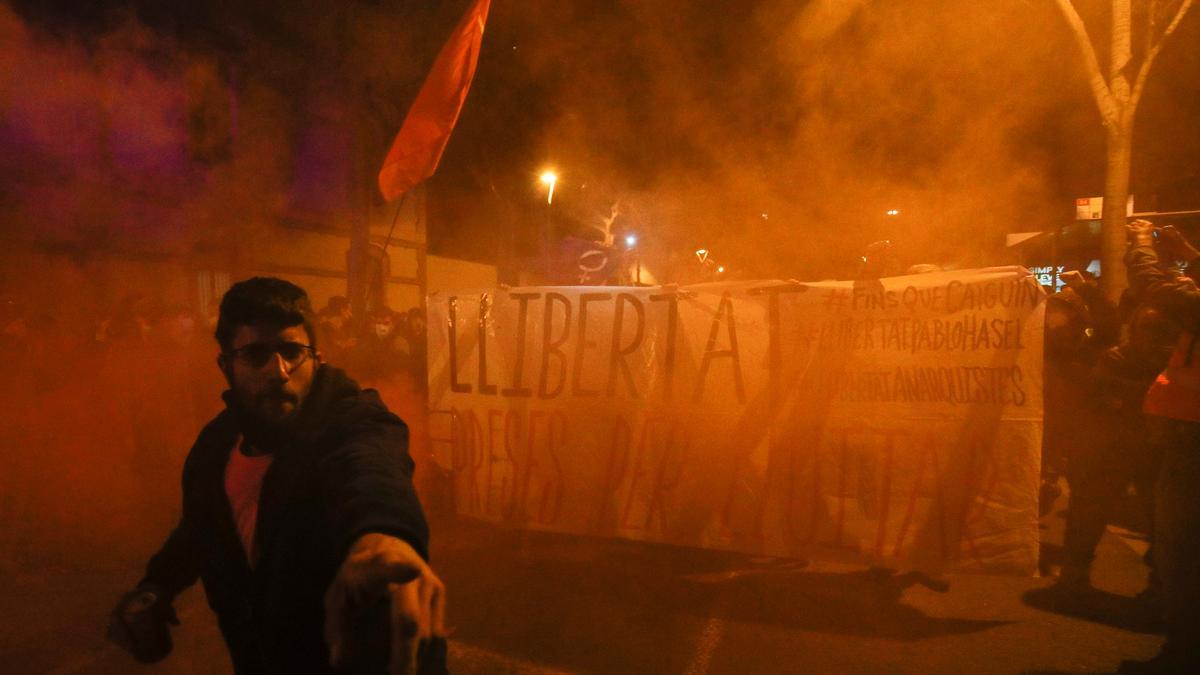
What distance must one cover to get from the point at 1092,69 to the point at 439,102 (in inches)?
228

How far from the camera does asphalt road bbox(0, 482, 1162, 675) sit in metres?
3.06

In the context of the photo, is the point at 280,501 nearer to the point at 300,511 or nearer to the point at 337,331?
the point at 300,511

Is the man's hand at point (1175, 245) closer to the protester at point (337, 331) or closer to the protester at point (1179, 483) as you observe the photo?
the protester at point (1179, 483)

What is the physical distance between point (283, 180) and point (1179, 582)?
34.3 feet

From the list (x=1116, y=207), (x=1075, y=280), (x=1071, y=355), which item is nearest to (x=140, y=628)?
(x=1071, y=355)

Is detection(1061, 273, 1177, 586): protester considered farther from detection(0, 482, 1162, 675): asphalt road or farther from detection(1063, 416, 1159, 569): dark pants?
detection(0, 482, 1162, 675): asphalt road

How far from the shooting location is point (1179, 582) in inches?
105

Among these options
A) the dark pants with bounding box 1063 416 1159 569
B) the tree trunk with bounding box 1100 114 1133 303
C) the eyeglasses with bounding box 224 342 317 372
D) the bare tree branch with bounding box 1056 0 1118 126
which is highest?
the bare tree branch with bounding box 1056 0 1118 126

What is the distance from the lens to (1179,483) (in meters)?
2.69

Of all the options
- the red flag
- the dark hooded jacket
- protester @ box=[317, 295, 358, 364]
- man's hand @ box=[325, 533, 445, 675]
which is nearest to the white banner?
the red flag

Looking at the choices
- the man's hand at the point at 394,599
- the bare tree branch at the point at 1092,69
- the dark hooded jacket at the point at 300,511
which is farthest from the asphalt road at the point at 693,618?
the bare tree branch at the point at 1092,69

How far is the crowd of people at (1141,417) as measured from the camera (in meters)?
2.67

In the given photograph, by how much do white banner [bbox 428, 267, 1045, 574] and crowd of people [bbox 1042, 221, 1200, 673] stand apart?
51 cm

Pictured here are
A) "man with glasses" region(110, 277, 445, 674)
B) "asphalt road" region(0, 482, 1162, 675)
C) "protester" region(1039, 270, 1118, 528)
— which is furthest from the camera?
"protester" region(1039, 270, 1118, 528)
